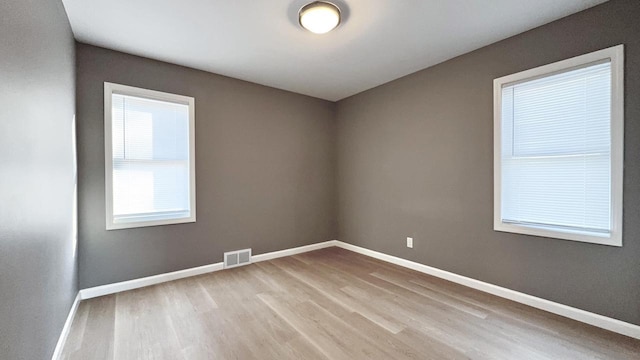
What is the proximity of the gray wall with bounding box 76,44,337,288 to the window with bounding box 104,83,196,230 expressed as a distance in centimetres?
8

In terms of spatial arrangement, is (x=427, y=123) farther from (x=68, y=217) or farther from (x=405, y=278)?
(x=68, y=217)

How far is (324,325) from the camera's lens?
2127mm

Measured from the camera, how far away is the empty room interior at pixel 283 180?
5.83 ft

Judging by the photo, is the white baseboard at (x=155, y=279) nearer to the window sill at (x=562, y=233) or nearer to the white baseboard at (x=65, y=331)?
the white baseboard at (x=65, y=331)

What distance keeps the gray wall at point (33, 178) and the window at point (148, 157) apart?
630mm

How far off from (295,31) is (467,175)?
7.82ft

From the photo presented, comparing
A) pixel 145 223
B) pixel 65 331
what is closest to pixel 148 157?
pixel 145 223

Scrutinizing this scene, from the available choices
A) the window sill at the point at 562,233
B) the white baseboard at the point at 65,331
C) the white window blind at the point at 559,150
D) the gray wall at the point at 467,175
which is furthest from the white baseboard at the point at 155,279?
the white window blind at the point at 559,150

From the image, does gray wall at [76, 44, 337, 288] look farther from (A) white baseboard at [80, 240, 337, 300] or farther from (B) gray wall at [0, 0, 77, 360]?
(B) gray wall at [0, 0, 77, 360]

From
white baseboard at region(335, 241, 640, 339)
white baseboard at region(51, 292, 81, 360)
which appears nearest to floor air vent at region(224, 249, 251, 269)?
white baseboard at region(51, 292, 81, 360)

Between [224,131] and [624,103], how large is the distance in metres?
3.94

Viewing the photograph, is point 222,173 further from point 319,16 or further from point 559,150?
point 559,150

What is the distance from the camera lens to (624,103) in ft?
6.47

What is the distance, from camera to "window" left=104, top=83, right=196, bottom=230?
2771 millimetres
